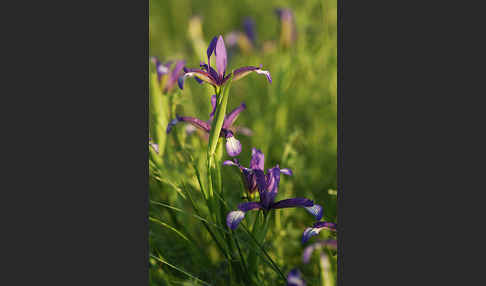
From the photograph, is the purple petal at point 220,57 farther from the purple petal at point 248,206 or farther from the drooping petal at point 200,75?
the purple petal at point 248,206

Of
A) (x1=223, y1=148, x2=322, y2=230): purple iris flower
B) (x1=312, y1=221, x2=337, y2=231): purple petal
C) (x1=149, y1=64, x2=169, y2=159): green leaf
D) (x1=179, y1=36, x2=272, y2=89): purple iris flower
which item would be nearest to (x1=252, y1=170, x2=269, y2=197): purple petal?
(x1=223, y1=148, x2=322, y2=230): purple iris flower

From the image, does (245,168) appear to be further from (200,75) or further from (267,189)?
(200,75)

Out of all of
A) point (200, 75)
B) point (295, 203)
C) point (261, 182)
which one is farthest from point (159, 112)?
point (295, 203)

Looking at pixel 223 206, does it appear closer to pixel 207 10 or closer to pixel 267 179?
pixel 267 179

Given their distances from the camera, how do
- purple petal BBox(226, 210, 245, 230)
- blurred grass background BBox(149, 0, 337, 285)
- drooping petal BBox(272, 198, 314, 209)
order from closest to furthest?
purple petal BBox(226, 210, 245, 230) < drooping petal BBox(272, 198, 314, 209) < blurred grass background BBox(149, 0, 337, 285)

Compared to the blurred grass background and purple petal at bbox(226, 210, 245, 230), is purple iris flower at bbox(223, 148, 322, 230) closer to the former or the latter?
purple petal at bbox(226, 210, 245, 230)

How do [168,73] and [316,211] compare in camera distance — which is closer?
[316,211]

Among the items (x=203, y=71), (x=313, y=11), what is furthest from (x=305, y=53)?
(x=203, y=71)
